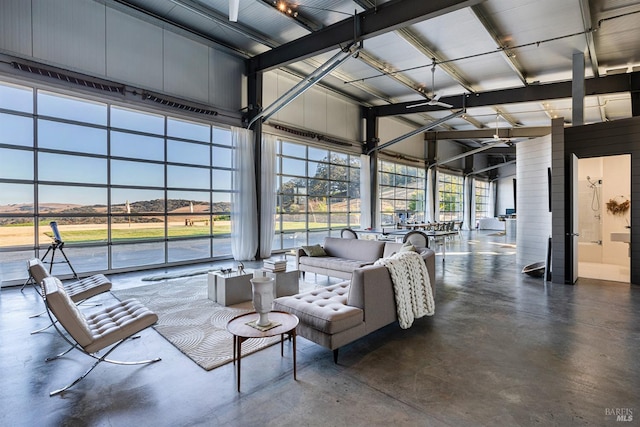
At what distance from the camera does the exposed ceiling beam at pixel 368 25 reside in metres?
Answer: 5.16

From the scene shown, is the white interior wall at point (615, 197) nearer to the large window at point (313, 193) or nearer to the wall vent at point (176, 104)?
the large window at point (313, 193)

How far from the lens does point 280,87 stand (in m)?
9.20

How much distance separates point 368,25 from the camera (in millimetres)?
5906

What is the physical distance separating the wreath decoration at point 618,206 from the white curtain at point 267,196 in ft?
26.7

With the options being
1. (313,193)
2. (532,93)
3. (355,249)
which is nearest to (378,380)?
(355,249)

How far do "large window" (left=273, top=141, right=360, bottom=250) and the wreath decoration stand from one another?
7.03 meters

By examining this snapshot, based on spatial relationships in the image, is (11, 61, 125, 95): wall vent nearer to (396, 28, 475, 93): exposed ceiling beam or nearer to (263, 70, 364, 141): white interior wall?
(263, 70, 364, 141): white interior wall

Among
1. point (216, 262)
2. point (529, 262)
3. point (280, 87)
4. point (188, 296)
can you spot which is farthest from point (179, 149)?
point (529, 262)

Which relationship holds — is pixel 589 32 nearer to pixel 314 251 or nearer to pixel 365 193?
pixel 314 251

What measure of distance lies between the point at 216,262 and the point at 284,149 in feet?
12.5

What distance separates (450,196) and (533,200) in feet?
40.6

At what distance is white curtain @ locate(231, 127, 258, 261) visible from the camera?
8070mm

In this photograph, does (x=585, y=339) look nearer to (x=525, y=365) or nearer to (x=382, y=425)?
(x=525, y=365)

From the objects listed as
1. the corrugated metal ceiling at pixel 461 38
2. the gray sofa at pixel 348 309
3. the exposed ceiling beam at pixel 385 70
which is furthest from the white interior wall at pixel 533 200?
the gray sofa at pixel 348 309
